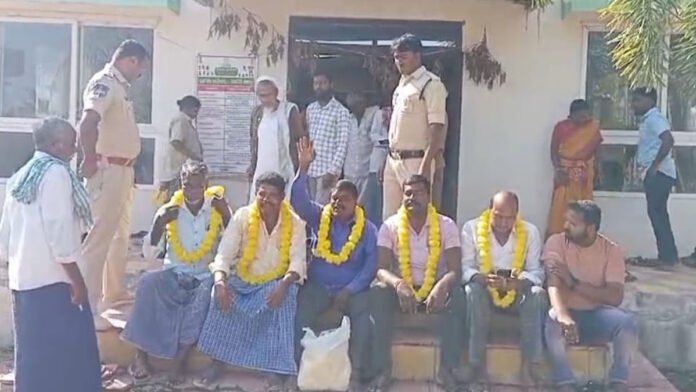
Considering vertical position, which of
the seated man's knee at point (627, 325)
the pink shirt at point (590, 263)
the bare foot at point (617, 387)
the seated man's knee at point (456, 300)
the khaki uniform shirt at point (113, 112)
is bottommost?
the bare foot at point (617, 387)

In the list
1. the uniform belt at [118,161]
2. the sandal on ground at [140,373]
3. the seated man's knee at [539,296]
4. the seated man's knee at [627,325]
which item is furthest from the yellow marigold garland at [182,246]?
the seated man's knee at [627,325]

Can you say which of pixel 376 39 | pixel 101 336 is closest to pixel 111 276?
pixel 101 336

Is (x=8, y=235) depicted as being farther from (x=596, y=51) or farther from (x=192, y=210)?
(x=596, y=51)

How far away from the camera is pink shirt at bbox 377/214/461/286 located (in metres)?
5.87

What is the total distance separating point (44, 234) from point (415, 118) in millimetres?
2785

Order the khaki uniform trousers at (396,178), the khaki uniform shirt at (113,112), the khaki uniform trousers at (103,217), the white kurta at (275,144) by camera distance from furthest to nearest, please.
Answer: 1. the white kurta at (275,144)
2. the khaki uniform trousers at (396,178)
3. the khaki uniform trousers at (103,217)
4. the khaki uniform shirt at (113,112)

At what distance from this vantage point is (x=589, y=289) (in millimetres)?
5738

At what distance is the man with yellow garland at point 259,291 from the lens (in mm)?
5660

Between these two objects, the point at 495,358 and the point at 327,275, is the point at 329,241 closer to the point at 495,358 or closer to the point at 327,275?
the point at 327,275

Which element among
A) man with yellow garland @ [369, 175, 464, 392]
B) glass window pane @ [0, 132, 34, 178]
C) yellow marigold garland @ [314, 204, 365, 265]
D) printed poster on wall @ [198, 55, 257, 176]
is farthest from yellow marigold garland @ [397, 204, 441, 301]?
glass window pane @ [0, 132, 34, 178]

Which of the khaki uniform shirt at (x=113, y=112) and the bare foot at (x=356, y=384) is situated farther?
the khaki uniform shirt at (x=113, y=112)

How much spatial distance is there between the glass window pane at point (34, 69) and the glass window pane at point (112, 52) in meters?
0.17

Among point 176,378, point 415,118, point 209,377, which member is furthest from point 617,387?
point 176,378

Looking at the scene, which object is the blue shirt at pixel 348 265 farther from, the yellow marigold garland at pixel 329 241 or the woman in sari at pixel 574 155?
the woman in sari at pixel 574 155
